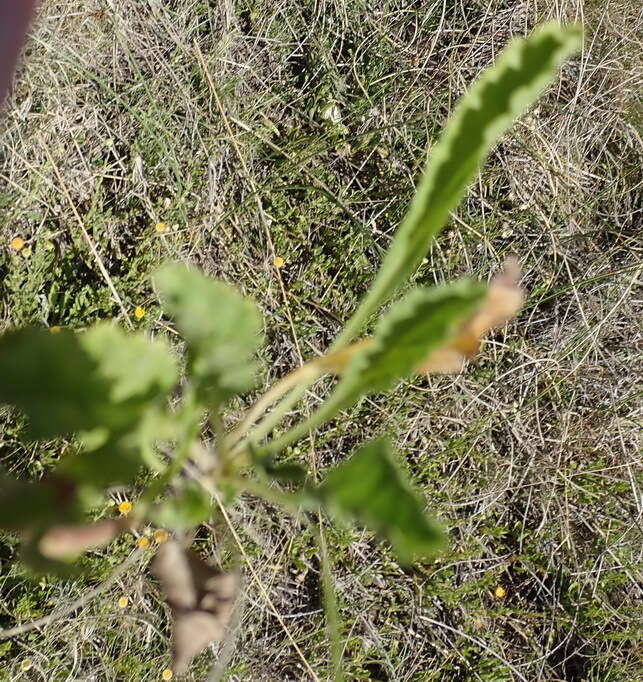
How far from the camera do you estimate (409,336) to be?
36cm

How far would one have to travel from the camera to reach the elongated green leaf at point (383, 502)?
11.4 inches

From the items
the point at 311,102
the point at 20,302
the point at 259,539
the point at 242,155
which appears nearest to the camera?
the point at 20,302

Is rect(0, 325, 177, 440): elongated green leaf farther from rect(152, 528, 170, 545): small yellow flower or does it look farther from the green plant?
rect(152, 528, 170, 545): small yellow flower

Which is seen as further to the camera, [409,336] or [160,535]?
[160,535]

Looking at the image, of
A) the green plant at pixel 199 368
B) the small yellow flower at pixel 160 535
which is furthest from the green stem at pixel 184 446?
the small yellow flower at pixel 160 535

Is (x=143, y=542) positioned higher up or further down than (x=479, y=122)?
further down

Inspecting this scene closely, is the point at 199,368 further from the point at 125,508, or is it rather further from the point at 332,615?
the point at 125,508

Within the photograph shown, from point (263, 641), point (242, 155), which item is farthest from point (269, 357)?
point (263, 641)

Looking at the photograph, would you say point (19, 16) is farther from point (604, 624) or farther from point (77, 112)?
point (604, 624)

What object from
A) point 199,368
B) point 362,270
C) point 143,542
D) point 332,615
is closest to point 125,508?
point 143,542

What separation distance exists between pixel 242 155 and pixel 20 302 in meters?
0.61

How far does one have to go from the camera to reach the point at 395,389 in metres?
1.84

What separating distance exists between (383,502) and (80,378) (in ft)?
0.50

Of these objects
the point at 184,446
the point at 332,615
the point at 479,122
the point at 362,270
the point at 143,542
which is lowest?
the point at 143,542
